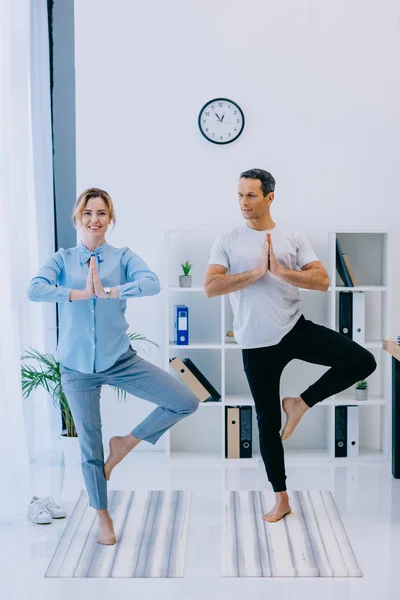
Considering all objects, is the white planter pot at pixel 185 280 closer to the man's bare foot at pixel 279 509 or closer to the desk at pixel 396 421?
the desk at pixel 396 421

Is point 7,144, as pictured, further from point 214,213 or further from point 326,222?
point 326,222

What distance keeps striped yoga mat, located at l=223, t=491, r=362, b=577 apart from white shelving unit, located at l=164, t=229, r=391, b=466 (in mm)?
750

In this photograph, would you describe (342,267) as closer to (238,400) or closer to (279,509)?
(238,400)

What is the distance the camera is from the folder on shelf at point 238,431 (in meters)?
4.57

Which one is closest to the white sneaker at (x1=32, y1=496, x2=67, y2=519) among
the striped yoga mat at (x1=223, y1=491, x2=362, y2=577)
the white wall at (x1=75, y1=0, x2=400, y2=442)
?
the striped yoga mat at (x1=223, y1=491, x2=362, y2=577)

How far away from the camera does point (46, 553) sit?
3.24m

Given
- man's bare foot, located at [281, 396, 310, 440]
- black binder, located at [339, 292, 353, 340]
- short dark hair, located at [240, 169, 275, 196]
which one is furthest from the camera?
black binder, located at [339, 292, 353, 340]

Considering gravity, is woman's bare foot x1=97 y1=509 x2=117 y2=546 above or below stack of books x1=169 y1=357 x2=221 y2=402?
below

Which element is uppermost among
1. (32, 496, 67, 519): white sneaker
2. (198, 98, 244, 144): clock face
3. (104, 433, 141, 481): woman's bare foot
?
(198, 98, 244, 144): clock face

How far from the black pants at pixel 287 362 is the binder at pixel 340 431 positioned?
111cm

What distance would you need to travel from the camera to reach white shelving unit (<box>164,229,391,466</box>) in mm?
4625

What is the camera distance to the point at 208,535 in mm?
3422

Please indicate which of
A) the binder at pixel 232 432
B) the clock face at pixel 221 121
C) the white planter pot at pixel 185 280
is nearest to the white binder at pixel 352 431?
the binder at pixel 232 432

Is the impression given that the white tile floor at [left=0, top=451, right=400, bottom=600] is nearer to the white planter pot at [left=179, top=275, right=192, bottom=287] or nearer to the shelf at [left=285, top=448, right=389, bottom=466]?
the shelf at [left=285, top=448, right=389, bottom=466]
